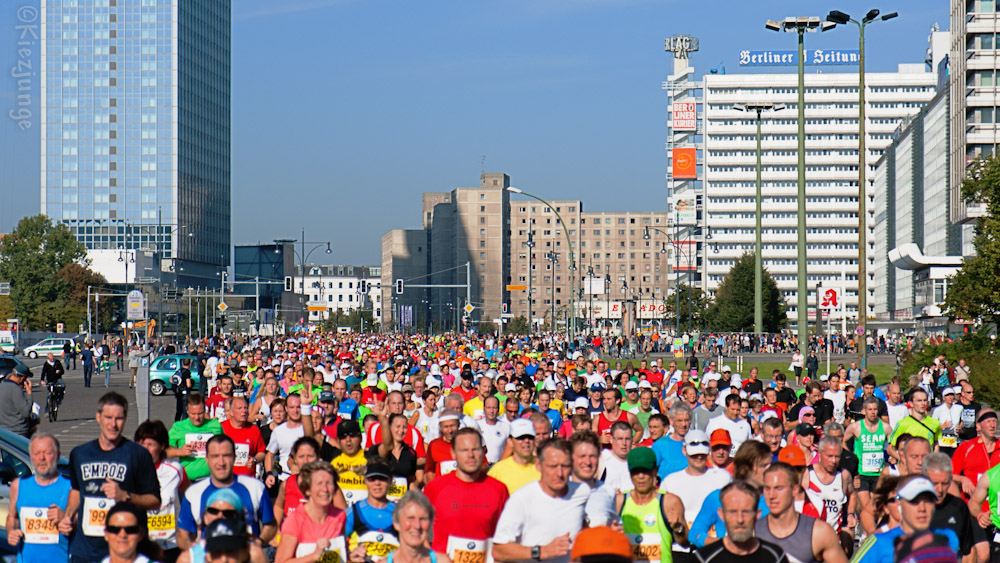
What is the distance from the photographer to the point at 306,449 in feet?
30.0

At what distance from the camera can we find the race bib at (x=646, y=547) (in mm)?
8180

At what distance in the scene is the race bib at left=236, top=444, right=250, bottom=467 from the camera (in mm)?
11585

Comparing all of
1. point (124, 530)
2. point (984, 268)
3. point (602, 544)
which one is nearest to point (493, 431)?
point (124, 530)

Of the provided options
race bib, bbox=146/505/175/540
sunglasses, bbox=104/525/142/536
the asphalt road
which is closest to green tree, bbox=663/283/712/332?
the asphalt road

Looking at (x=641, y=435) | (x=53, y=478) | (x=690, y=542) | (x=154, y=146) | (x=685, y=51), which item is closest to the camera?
(x=690, y=542)

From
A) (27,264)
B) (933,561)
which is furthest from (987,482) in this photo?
(27,264)

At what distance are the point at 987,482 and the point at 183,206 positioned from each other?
505 ft

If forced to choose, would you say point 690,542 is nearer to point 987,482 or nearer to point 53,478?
point 987,482

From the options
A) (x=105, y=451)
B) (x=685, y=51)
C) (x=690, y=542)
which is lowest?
(x=690, y=542)

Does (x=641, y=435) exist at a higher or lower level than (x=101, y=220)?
lower

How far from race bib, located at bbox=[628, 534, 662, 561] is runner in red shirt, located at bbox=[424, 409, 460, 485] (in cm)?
259

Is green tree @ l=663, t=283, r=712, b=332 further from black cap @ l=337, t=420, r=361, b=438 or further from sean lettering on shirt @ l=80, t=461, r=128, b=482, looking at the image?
sean lettering on shirt @ l=80, t=461, r=128, b=482

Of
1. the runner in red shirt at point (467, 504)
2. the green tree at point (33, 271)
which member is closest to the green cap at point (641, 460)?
the runner in red shirt at point (467, 504)

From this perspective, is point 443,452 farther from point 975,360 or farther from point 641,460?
point 975,360
